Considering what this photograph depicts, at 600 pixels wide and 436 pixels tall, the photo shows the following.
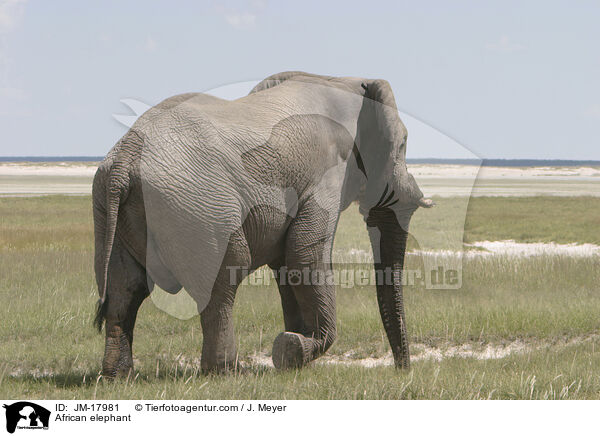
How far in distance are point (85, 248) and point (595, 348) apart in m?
11.3

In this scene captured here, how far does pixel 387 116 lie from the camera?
5582 mm

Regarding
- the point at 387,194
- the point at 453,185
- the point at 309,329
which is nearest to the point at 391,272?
the point at 387,194

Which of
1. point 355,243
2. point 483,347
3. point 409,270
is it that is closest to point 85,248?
point 355,243

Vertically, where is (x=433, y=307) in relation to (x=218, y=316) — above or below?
below

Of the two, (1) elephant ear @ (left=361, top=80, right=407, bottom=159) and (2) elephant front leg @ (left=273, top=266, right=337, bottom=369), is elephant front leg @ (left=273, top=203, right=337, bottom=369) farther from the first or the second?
(1) elephant ear @ (left=361, top=80, right=407, bottom=159)

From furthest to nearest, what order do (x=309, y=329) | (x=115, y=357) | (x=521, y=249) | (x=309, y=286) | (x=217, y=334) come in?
1. (x=521, y=249)
2. (x=309, y=329)
3. (x=309, y=286)
4. (x=115, y=357)
5. (x=217, y=334)

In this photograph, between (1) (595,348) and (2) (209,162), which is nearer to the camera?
(2) (209,162)

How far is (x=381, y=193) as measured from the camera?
584cm

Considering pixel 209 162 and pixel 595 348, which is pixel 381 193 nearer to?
pixel 209 162

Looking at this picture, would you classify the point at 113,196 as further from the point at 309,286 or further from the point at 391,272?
the point at 391,272

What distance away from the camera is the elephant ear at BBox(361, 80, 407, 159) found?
5594mm

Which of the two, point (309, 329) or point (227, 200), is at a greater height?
point (227, 200)

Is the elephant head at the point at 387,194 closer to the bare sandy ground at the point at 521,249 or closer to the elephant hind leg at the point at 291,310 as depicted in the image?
the elephant hind leg at the point at 291,310
